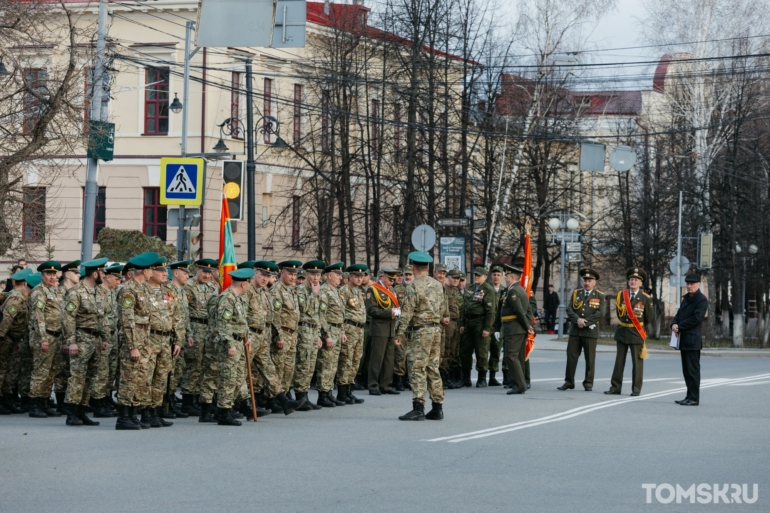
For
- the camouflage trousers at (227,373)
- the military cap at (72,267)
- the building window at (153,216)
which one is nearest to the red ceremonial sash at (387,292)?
the military cap at (72,267)

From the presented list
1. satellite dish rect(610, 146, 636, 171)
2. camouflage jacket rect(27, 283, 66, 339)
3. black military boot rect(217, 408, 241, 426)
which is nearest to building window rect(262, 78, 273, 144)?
satellite dish rect(610, 146, 636, 171)

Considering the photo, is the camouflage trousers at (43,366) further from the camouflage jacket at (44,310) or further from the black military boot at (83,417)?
the black military boot at (83,417)

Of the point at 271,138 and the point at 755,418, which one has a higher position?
the point at 271,138

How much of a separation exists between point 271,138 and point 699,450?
32629 mm

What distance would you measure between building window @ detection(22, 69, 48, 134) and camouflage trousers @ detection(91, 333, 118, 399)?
686 cm

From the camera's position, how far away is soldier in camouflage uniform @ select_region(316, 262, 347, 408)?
1623 centimetres

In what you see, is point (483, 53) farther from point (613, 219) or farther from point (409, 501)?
point (409, 501)

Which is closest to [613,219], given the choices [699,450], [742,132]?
[742,132]

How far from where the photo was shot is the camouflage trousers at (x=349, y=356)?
17016 millimetres

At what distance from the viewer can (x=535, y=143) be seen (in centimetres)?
5109

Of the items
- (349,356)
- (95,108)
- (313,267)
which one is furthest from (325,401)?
(95,108)

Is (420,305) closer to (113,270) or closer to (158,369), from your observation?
(158,369)

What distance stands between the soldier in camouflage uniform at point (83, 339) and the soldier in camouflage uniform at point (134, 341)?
2.47 ft

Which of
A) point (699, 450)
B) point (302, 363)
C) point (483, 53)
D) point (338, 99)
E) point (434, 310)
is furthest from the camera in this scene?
point (483, 53)
